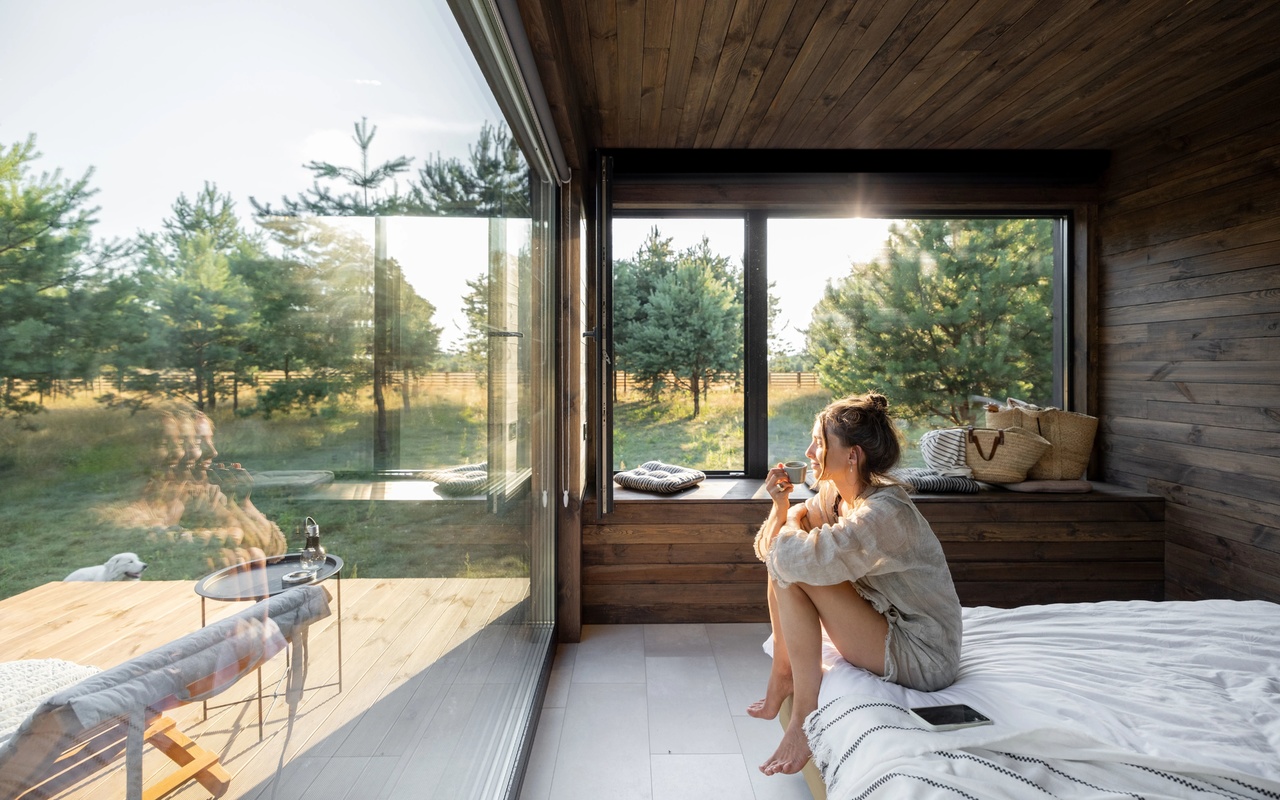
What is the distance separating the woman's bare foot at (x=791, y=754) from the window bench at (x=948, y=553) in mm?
1326

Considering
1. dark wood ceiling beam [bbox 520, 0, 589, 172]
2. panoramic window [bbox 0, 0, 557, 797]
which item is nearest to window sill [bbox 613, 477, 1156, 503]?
dark wood ceiling beam [bbox 520, 0, 589, 172]

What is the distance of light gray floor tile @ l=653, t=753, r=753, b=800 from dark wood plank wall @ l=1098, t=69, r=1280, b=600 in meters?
2.35

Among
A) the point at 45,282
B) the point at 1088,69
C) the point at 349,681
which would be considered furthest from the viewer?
the point at 1088,69

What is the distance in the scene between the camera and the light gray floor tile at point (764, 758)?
6.18ft

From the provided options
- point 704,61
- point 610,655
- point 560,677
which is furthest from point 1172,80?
point 560,677

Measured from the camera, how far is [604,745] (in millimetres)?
2145

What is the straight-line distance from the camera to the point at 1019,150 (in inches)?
135

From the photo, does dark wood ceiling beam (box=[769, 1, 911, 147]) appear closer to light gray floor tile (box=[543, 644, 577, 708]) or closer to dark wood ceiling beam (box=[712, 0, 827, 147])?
dark wood ceiling beam (box=[712, 0, 827, 147])

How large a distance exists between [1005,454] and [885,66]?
186 cm

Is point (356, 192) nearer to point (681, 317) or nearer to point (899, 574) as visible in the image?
point (899, 574)

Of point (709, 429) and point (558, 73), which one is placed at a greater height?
point (558, 73)

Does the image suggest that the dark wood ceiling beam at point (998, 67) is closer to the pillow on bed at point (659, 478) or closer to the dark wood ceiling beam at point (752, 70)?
the dark wood ceiling beam at point (752, 70)

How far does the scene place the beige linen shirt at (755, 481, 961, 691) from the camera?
1.71 meters

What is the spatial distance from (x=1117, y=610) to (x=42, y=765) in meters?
2.57
